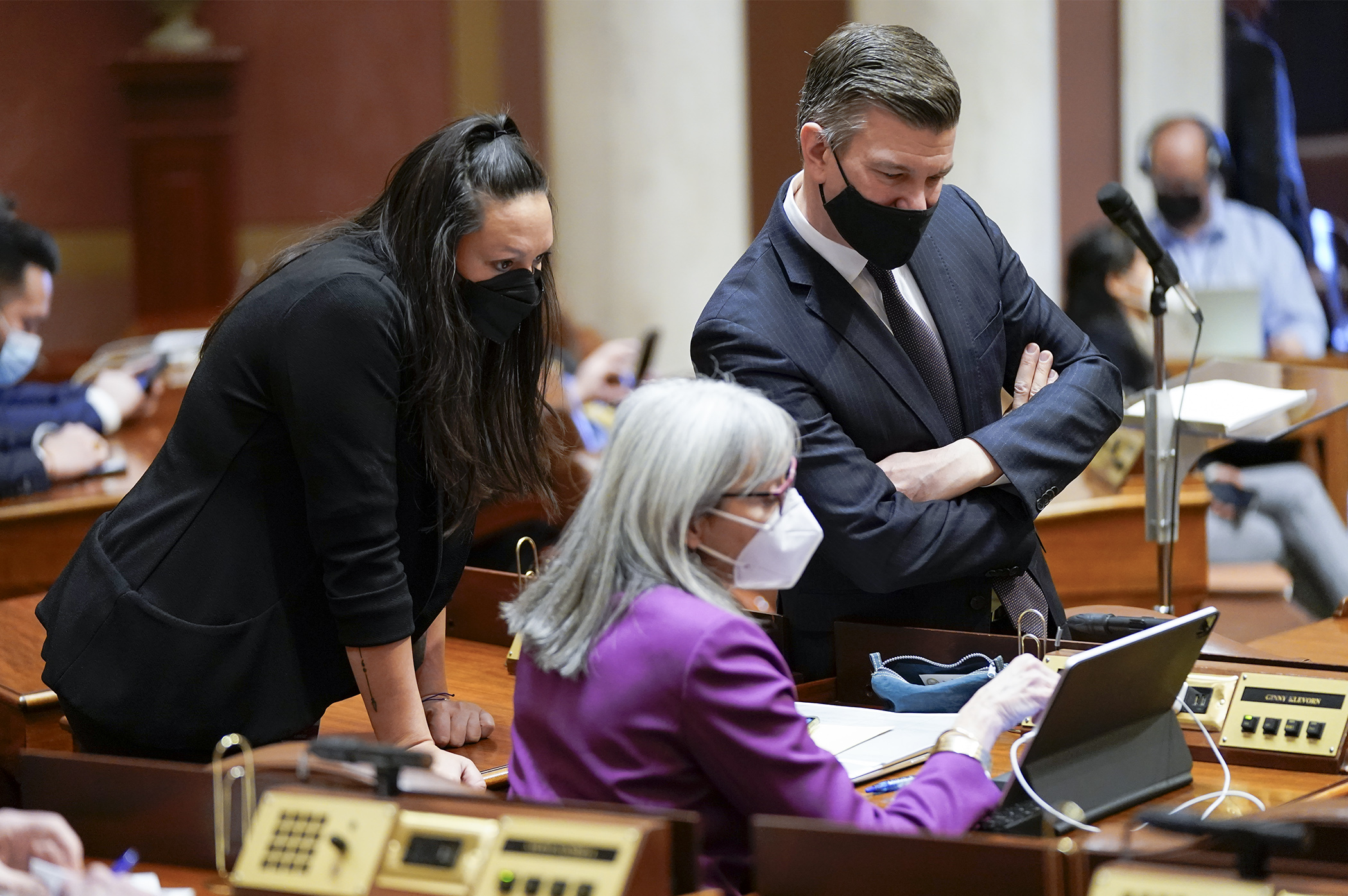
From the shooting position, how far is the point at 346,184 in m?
8.69

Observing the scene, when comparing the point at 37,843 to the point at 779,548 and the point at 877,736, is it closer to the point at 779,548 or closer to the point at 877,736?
the point at 779,548

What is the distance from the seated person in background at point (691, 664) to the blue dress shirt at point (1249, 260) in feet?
15.7

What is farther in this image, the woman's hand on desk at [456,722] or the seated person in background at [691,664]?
the woman's hand on desk at [456,722]

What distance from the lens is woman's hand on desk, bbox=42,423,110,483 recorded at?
4.23 metres

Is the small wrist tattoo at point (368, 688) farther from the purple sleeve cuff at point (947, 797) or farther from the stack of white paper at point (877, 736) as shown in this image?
the purple sleeve cuff at point (947, 797)

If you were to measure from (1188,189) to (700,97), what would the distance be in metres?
2.11

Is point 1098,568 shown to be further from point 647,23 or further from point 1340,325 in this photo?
point 1340,325

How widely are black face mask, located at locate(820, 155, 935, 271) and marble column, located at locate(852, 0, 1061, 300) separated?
12.4 ft

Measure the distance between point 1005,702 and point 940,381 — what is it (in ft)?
1.96

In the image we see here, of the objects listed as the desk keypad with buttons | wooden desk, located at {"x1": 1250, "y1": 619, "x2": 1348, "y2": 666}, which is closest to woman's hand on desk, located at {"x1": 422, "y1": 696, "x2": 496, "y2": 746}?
the desk keypad with buttons

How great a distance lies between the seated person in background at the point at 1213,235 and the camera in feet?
19.6

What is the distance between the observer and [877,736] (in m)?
1.99

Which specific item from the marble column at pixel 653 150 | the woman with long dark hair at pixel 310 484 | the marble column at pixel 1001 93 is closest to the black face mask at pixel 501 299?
the woman with long dark hair at pixel 310 484

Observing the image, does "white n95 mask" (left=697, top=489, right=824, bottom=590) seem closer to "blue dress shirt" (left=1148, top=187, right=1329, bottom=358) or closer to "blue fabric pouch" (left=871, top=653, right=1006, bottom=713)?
"blue fabric pouch" (left=871, top=653, right=1006, bottom=713)
